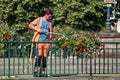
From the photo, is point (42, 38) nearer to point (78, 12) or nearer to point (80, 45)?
point (80, 45)

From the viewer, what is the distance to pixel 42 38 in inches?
523

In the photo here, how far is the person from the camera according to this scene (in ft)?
41.8

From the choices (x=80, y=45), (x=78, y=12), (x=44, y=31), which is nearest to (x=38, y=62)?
(x=44, y=31)

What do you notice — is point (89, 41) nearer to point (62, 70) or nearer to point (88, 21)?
point (62, 70)

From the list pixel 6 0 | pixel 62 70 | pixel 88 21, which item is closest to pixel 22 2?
pixel 6 0

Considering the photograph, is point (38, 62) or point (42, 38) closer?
point (38, 62)

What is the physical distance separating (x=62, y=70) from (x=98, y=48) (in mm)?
1097

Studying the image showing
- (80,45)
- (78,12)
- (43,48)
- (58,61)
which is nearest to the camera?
(80,45)

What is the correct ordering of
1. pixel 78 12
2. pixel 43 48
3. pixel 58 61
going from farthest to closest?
1. pixel 78 12
2. pixel 58 61
3. pixel 43 48

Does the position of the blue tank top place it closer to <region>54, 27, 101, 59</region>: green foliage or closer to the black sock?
the black sock

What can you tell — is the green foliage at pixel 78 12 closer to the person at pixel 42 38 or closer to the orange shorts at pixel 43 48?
the person at pixel 42 38

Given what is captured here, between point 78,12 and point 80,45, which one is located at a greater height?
point 78,12

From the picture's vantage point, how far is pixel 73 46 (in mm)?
12477

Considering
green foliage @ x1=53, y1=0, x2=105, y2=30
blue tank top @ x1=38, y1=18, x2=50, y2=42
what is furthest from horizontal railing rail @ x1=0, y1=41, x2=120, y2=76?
green foliage @ x1=53, y1=0, x2=105, y2=30
